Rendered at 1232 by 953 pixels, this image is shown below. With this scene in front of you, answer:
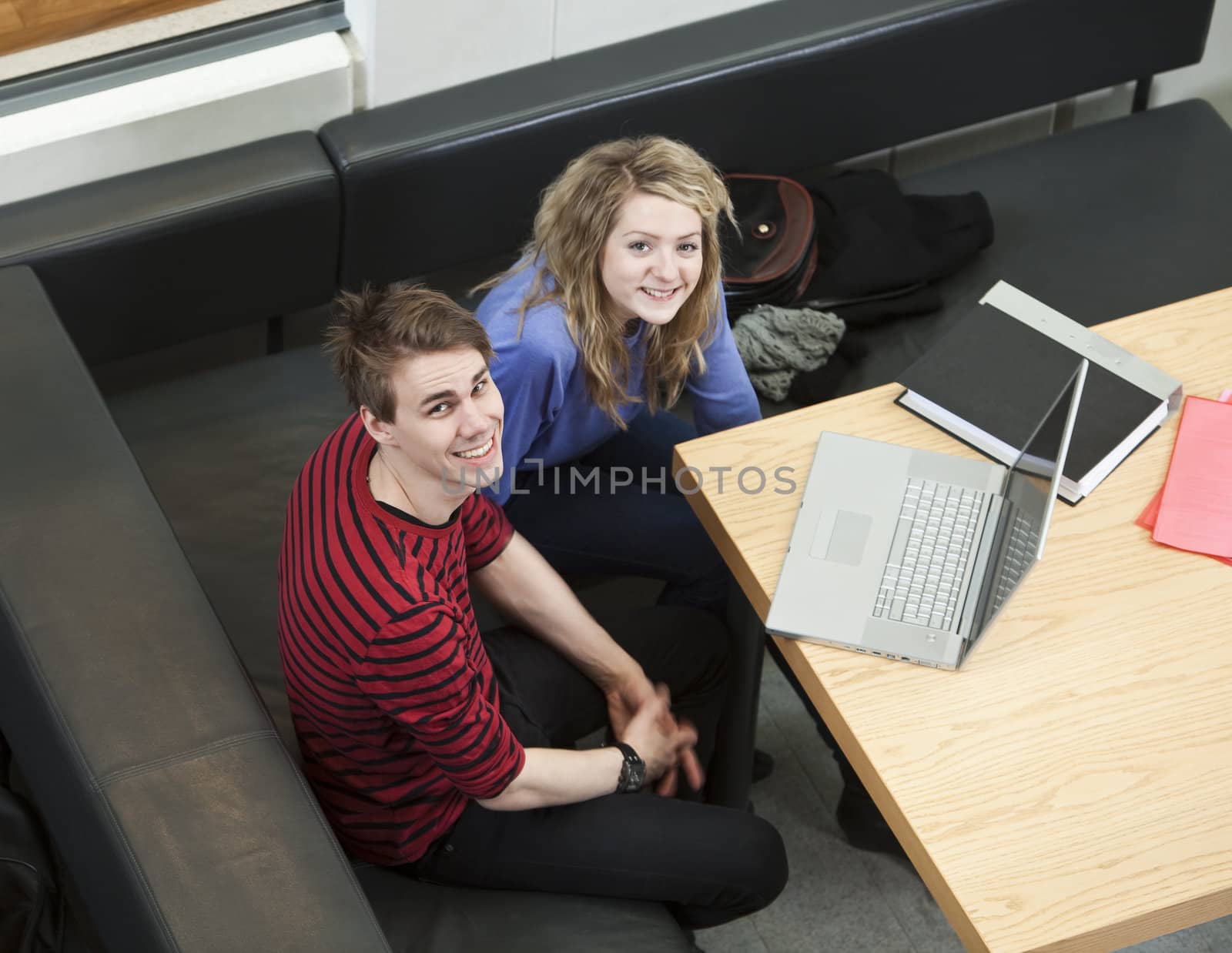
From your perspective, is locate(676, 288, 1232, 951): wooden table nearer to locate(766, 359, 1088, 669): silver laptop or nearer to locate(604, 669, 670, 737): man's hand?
locate(766, 359, 1088, 669): silver laptop

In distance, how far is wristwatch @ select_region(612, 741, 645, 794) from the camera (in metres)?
1.79

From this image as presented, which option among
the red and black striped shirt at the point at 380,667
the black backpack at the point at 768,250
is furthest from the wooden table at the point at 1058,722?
the black backpack at the point at 768,250

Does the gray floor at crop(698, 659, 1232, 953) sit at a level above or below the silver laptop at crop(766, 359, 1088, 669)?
below

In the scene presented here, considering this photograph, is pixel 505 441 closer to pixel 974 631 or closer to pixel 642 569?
pixel 642 569

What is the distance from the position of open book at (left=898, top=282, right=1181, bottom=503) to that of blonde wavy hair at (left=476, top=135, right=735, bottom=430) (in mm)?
331

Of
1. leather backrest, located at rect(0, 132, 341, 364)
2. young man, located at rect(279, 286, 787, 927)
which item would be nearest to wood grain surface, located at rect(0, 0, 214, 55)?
leather backrest, located at rect(0, 132, 341, 364)

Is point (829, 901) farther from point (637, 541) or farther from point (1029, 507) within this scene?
point (1029, 507)

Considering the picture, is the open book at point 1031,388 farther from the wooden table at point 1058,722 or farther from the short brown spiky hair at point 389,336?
the short brown spiky hair at point 389,336

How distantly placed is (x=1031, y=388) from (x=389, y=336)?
3.00 feet

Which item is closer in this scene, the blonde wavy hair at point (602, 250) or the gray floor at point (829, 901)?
the blonde wavy hair at point (602, 250)

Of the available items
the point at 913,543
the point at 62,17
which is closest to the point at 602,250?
the point at 913,543

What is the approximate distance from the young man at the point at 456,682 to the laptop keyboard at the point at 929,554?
1.22 feet

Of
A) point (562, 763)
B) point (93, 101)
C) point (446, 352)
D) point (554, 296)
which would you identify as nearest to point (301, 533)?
point (446, 352)

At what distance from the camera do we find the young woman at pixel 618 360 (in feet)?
6.34
